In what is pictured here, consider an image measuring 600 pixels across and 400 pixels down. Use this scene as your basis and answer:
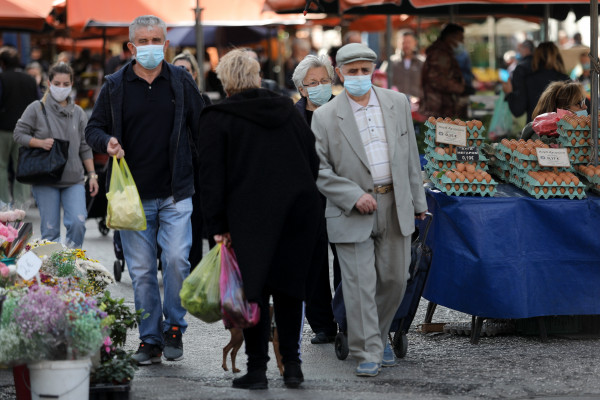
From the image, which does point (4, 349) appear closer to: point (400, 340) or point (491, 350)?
point (400, 340)

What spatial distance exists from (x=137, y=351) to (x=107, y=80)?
161 cm

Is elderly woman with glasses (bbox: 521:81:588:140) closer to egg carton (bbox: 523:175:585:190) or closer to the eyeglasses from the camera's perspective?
egg carton (bbox: 523:175:585:190)

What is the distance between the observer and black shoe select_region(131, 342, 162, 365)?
638 centimetres

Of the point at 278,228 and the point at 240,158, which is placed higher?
the point at 240,158

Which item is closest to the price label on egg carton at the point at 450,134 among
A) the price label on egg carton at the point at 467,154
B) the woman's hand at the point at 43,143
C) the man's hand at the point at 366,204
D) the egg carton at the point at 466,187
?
the price label on egg carton at the point at 467,154

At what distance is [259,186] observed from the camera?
5512mm

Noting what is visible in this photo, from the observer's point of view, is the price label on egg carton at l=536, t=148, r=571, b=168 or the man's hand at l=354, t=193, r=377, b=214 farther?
the price label on egg carton at l=536, t=148, r=571, b=168

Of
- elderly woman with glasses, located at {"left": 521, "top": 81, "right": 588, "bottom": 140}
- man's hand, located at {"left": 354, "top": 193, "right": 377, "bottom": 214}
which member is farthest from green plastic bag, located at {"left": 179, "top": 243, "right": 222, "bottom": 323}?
elderly woman with glasses, located at {"left": 521, "top": 81, "right": 588, "bottom": 140}

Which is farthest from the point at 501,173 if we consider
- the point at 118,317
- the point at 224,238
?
the point at 118,317

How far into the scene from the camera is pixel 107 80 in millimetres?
6410

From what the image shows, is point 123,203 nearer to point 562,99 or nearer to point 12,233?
point 12,233

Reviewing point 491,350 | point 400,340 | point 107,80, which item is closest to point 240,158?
point 107,80

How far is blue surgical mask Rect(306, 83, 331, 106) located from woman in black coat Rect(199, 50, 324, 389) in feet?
4.79

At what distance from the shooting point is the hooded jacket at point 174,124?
6352 mm
